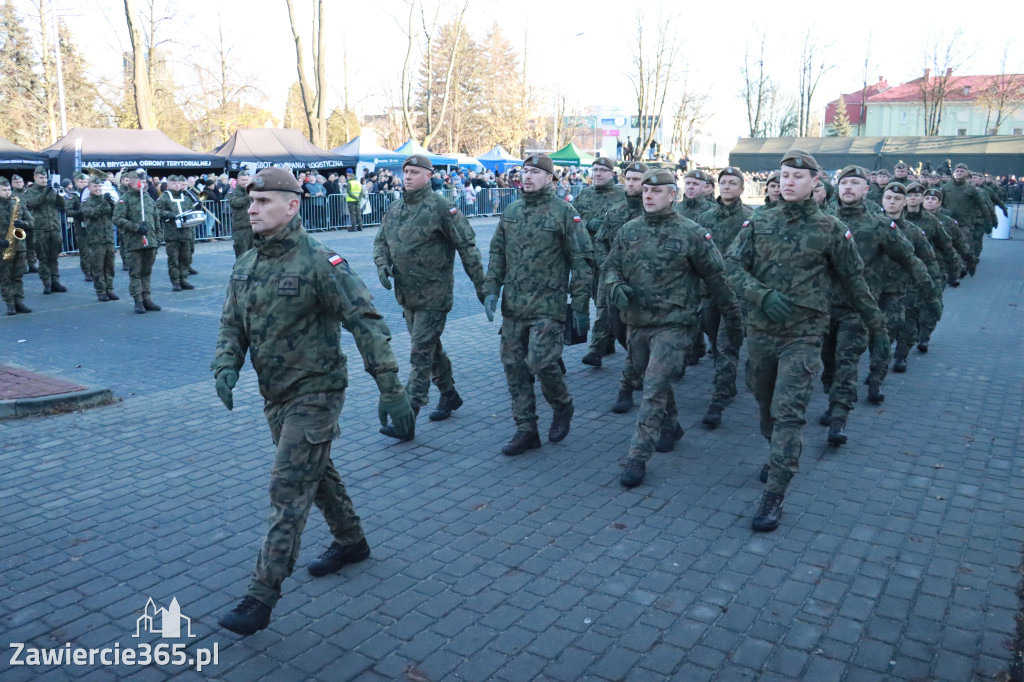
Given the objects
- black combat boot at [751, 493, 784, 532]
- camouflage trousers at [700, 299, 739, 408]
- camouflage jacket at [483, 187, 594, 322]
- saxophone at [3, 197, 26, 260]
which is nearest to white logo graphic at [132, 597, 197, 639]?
black combat boot at [751, 493, 784, 532]

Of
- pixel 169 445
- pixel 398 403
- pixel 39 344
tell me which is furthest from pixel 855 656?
pixel 39 344

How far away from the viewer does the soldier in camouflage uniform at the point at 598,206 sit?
9.72 meters

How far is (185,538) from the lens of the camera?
5.18 metres

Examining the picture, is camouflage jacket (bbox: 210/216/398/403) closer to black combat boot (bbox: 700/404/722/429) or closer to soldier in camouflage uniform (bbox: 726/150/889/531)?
soldier in camouflage uniform (bbox: 726/150/889/531)

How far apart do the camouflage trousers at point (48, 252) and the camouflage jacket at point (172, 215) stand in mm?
1772

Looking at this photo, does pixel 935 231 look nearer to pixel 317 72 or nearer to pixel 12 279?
pixel 12 279

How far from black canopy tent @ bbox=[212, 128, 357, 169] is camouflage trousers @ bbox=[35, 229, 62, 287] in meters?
10.9

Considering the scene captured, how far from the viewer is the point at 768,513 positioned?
532 cm

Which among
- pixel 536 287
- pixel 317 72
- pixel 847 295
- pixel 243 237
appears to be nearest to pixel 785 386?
pixel 847 295

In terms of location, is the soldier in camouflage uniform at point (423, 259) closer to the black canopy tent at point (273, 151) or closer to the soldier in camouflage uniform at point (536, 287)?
the soldier in camouflage uniform at point (536, 287)

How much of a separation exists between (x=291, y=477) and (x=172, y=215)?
12.3m

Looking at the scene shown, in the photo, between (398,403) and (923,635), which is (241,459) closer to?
(398,403)

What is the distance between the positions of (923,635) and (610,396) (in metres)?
4.58

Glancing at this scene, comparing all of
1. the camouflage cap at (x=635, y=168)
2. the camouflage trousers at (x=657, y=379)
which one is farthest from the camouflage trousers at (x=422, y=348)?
the camouflage cap at (x=635, y=168)
